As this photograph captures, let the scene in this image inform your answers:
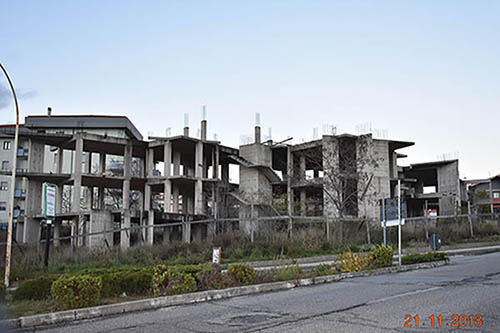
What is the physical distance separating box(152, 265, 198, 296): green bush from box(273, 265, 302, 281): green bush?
2.92m

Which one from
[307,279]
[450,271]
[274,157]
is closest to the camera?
[307,279]

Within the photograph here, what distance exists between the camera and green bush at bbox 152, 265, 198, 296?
1191 cm

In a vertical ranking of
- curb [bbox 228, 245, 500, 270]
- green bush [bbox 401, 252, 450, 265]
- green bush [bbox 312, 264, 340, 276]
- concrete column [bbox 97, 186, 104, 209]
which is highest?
concrete column [bbox 97, 186, 104, 209]

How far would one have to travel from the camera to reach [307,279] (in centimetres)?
1430

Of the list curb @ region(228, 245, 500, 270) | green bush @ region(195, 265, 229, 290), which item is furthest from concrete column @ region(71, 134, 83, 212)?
green bush @ region(195, 265, 229, 290)

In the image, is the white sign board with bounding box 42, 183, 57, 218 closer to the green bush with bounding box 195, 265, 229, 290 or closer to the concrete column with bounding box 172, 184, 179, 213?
the green bush with bounding box 195, 265, 229, 290

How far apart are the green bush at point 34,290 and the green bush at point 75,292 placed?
1.63 m

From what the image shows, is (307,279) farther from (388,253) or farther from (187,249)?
(187,249)

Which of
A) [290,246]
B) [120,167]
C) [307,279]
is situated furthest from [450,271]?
[120,167]

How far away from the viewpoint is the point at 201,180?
147ft

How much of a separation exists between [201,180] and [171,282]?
3293cm

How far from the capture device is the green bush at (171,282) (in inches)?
469

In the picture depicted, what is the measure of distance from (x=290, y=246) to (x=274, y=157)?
104 feet

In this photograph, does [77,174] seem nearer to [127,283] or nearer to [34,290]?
[34,290]
